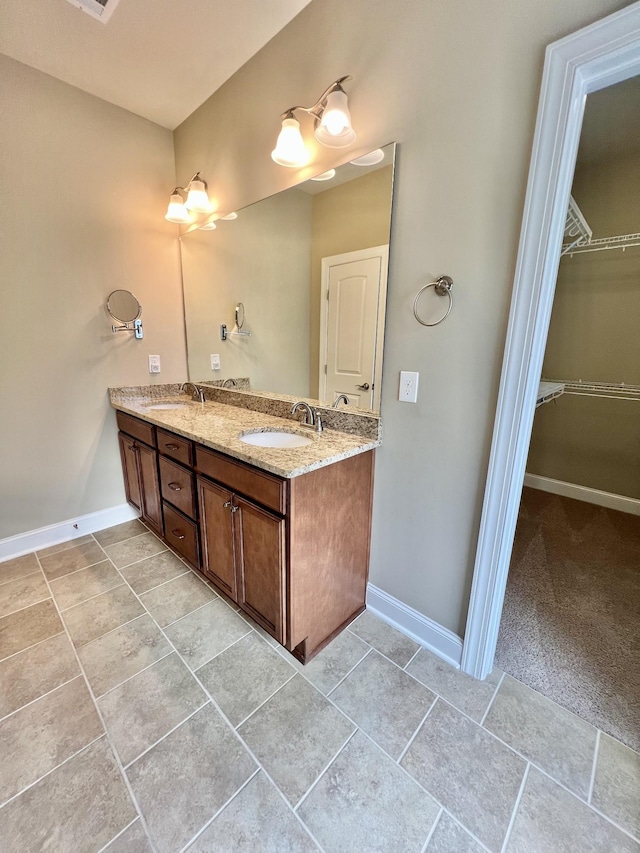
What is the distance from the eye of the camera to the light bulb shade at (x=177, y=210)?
2.30 meters

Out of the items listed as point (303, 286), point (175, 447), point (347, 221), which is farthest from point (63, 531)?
point (347, 221)

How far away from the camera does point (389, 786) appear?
106cm

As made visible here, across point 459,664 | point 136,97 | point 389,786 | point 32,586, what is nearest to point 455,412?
point 459,664

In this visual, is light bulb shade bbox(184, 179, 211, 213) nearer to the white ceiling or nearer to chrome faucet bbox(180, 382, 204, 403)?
the white ceiling

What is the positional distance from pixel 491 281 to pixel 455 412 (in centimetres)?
47

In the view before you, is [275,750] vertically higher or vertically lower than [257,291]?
lower

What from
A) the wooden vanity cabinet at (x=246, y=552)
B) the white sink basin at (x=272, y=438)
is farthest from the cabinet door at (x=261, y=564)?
Result: the white sink basin at (x=272, y=438)

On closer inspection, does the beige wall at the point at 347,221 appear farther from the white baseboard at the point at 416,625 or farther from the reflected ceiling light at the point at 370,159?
the white baseboard at the point at 416,625

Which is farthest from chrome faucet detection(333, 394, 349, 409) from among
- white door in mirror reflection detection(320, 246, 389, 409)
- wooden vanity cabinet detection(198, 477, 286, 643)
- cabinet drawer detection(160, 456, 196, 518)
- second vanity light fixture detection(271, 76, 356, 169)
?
second vanity light fixture detection(271, 76, 356, 169)

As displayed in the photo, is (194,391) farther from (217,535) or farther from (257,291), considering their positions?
(217,535)

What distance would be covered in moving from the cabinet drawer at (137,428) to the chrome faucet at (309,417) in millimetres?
906

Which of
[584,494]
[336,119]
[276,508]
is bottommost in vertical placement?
[584,494]

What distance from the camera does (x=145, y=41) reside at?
1.71 m

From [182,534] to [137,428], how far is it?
2.52 feet
